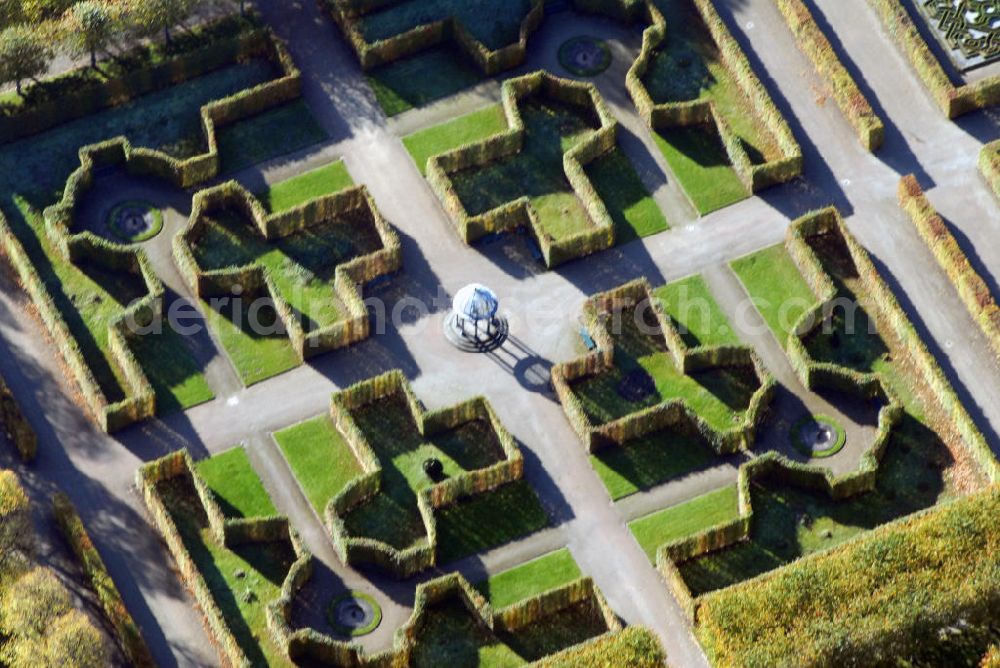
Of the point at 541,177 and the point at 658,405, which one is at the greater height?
the point at 541,177

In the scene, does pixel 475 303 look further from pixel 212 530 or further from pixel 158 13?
pixel 158 13

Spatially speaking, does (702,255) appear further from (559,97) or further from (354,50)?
(354,50)

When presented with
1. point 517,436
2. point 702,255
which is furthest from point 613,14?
point 517,436

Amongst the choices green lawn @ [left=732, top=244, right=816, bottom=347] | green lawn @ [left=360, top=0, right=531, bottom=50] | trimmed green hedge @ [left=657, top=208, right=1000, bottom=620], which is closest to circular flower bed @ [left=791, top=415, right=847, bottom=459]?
trimmed green hedge @ [left=657, top=208, right=1000, bottom=620]

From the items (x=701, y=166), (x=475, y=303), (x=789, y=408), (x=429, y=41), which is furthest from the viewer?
(x=429, y=41)

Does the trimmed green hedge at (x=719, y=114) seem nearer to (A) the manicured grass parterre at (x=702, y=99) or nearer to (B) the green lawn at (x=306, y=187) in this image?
(A) the manicured grass parterre at (x=702, y=99)

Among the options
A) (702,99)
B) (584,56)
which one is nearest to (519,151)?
(584,56)

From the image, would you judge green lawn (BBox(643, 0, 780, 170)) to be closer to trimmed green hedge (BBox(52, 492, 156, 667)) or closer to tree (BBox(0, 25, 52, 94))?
tree (BBox(0, 25, 52, 94))
